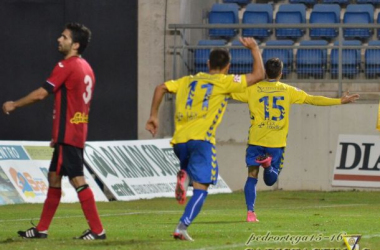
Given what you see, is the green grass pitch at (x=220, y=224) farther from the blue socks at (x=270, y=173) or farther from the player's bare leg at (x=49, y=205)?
the blue socks at (x=270, y=173)

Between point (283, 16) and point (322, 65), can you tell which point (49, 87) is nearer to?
point (322, 65)

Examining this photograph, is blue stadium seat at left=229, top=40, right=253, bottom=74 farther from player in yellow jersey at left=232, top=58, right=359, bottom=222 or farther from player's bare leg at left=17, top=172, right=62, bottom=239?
player's bare leg at left=17, top=172, right=62, bottom=239

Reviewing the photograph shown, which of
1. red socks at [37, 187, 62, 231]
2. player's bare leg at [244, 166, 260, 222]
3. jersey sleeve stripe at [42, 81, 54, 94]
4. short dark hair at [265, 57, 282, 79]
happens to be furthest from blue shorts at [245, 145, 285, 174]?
jersey sleeve stripe at [42, 81, 54, 94]

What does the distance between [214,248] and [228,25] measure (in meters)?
14.3

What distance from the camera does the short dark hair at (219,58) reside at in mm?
10477

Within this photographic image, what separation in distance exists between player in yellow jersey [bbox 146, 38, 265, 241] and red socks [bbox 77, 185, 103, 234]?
0.73 meters

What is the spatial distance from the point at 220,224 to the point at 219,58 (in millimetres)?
2986

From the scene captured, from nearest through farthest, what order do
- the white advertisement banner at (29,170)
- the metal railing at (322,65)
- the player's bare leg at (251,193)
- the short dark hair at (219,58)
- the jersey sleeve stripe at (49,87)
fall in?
the jersey sleeve stripe at (49,87) → the short dark hair at (219,58) → the player's bare leg at (251,193) → the white advertisement banner at (29,170) → the metal railing at (322,65)

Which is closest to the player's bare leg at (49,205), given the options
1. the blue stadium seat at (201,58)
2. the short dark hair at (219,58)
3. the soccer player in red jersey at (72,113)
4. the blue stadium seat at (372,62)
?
the soccer player in red jersey at (72,113)

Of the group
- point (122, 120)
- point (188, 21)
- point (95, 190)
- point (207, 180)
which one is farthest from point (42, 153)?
point (207, 180)

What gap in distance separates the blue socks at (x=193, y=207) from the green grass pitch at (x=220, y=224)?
219 mm

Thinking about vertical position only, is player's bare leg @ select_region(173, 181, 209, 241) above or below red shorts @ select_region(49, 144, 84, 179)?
below

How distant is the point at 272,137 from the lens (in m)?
14.0

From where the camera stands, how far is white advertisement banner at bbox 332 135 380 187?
23.0 metres
